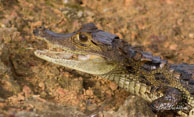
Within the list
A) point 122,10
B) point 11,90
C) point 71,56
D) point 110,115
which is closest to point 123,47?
point 71,56

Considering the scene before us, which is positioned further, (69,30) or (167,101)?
(69,30)

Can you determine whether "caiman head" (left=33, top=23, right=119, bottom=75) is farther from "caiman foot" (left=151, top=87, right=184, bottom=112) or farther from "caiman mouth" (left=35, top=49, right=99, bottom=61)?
"caiman foot" (left=151, top=87, right=184, bottom=112)

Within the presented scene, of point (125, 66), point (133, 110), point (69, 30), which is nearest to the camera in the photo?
point (133, 110)

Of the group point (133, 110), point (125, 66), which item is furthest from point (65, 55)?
point (133, 110)

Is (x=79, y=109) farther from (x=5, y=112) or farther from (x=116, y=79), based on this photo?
(x=5, y=112)

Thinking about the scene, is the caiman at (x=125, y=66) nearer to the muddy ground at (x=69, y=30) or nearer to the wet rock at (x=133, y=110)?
the wet rock at (x=133, y=110)

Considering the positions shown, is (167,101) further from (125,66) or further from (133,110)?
(125,66)

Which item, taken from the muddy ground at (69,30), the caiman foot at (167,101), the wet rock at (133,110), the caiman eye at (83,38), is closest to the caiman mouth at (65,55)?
the caiman eye at (83,38)
